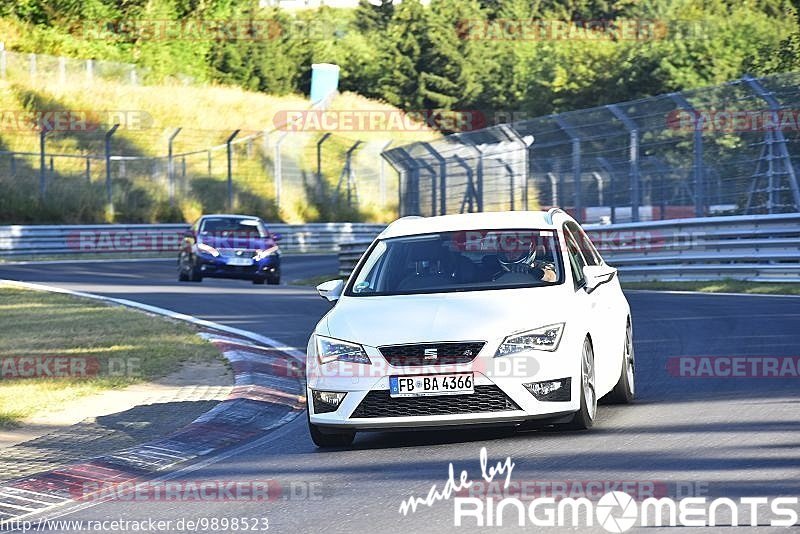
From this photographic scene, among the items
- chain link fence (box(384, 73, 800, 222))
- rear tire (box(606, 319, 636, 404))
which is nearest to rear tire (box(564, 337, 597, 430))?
rear tire (box(606, 319, 636, 404))

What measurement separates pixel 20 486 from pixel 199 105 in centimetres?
5803

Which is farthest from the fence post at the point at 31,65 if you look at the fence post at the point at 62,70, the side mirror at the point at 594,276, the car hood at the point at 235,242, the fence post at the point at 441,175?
the side mirror at the point at 594,276

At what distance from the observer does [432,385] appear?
28.9ft

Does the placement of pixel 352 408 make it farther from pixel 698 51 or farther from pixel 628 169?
pixel 698 51

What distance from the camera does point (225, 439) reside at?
10109 millimetres

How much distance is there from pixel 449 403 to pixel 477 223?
2021 mm

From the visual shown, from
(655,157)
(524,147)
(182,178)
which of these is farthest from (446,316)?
(182,178)

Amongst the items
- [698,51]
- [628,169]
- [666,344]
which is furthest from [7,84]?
[666,344]

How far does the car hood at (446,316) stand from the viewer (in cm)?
889

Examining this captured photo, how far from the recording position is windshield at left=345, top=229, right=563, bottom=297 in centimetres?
991

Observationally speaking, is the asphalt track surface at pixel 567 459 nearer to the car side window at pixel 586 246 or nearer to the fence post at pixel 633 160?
the car side window at pixel 586 246

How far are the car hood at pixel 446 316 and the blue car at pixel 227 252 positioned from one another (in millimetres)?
19282

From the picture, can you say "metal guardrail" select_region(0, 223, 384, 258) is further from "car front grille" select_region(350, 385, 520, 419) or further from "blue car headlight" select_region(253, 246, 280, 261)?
"car front grille" select_region(350, 385, 520, 419)

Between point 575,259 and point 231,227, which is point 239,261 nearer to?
point 231,227
